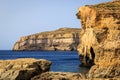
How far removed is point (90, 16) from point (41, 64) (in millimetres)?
36824

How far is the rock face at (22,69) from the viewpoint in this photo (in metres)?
43.1

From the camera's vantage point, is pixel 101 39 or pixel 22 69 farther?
pixel 101 39

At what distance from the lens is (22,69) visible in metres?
43.8

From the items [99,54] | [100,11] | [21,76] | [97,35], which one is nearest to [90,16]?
[100,11]

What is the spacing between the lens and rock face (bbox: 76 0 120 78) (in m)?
45.5

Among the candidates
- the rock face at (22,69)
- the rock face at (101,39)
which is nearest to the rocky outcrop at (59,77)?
the rock face at (22,69)

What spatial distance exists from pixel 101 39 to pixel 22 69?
27.2 metres

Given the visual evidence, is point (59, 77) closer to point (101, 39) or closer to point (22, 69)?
point (22, 69)

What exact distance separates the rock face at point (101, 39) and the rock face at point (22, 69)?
5942 millimetres

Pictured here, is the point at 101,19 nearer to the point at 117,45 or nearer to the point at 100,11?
the point at 100,11

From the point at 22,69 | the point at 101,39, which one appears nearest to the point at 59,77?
the point at 22,69

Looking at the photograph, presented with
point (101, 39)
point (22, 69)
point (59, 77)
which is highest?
point (101, 39)

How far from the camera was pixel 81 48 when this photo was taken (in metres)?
88.1

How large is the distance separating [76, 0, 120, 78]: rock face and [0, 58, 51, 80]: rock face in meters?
5.94
